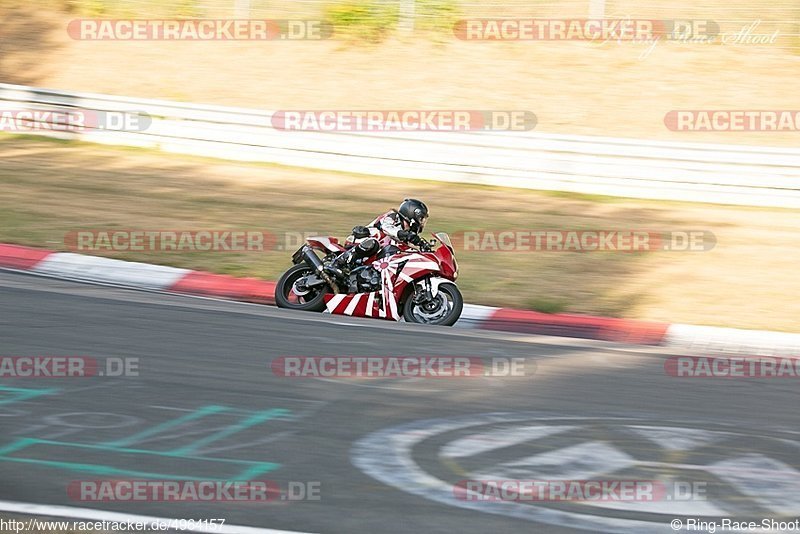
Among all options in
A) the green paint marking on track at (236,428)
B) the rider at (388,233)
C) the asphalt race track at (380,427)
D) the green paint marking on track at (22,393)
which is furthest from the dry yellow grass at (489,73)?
the green paint marking on track at (22,393)

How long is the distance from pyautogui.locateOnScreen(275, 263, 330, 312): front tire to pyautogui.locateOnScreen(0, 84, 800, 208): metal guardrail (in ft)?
20.5

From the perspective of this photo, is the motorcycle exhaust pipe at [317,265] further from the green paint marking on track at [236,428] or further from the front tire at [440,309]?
the green paint marking on track at [236,428]

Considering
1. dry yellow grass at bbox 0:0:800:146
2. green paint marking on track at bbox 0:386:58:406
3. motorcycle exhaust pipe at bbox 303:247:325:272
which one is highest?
dry yellow grass at bbox 0:0:800:146

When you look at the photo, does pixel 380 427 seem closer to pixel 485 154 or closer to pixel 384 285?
pixel 384 285

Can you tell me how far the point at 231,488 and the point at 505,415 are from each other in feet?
7.03

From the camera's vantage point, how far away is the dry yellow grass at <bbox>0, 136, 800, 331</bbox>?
1149 centimetres

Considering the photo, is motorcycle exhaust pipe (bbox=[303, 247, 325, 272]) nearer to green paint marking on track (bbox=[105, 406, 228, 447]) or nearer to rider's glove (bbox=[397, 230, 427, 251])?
rider's glove (bbox=[397, 230, 427, 251])

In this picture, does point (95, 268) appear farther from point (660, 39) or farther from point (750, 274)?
point (660, 39)

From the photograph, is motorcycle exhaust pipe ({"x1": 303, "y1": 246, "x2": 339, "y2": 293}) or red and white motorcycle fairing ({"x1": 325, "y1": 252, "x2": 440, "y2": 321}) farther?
motorcycle exhaust pipe ({"x1": 303, "y1": 246, "x2": 339, "y2": 293})

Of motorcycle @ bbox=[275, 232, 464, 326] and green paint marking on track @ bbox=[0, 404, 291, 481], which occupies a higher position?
motorcycle @ bbox=[275, 232, 464, 326]

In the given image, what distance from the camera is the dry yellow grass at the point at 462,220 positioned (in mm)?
11492

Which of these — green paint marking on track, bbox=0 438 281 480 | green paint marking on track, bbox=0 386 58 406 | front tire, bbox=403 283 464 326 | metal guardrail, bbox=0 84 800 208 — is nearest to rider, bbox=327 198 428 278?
front tire, bbox=403 283 464 326

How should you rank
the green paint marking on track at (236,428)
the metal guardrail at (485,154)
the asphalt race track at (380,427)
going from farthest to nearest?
1. the metal guardrail at (485,154)
2. the green paint marking on track at (236,428)
3. the asphalt race track at (380,427)

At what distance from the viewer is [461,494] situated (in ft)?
18.1
